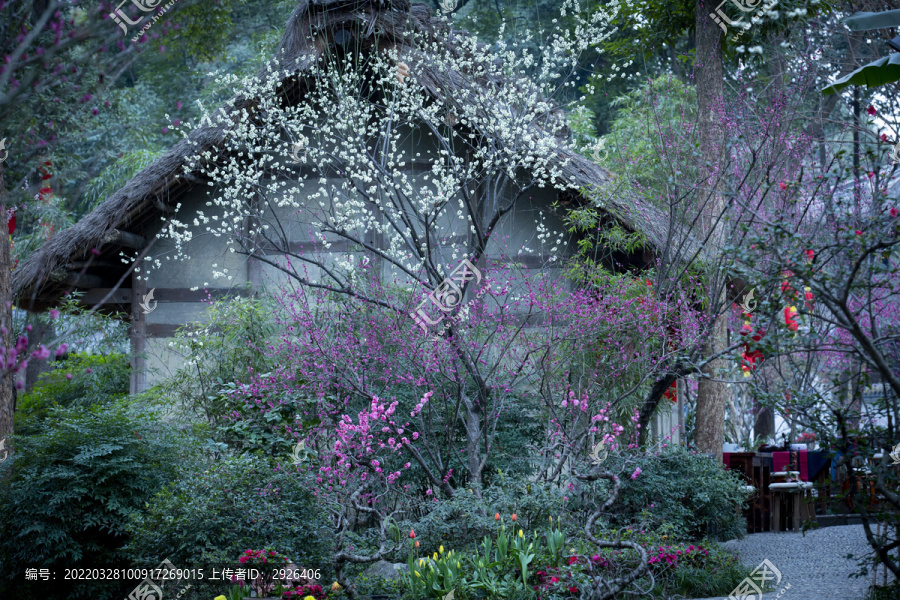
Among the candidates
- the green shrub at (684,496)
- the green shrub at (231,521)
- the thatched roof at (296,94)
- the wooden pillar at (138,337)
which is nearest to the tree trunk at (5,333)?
the green shrub at (231,521)

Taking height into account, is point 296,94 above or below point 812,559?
above

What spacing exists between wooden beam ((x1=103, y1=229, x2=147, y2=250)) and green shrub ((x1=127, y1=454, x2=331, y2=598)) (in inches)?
142

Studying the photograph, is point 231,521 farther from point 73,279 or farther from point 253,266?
point 73,279

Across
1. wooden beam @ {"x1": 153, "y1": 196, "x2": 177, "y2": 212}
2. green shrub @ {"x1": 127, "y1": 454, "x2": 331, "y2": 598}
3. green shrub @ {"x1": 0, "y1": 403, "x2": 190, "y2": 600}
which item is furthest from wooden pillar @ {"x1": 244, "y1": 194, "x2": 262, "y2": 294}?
green shrub @ {"x1": 127, "y1": 454, "x2": 331, "y2": 598}

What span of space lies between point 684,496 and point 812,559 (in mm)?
1002

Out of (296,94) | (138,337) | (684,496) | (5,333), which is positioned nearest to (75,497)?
(5,333)

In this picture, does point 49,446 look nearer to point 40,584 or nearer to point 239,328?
point 40,584

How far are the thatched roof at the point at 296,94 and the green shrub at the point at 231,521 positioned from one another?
3527mm

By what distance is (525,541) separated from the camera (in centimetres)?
445

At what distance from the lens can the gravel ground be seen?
434 centimetres

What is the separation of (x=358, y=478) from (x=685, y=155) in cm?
406

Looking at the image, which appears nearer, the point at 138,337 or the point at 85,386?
the point at 138,337

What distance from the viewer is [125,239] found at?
25.2 ft

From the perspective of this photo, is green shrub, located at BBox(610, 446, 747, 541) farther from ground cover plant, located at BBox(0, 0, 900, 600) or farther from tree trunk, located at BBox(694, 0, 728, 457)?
tree trunk, located at BBox(694, 0, 728, 457)
